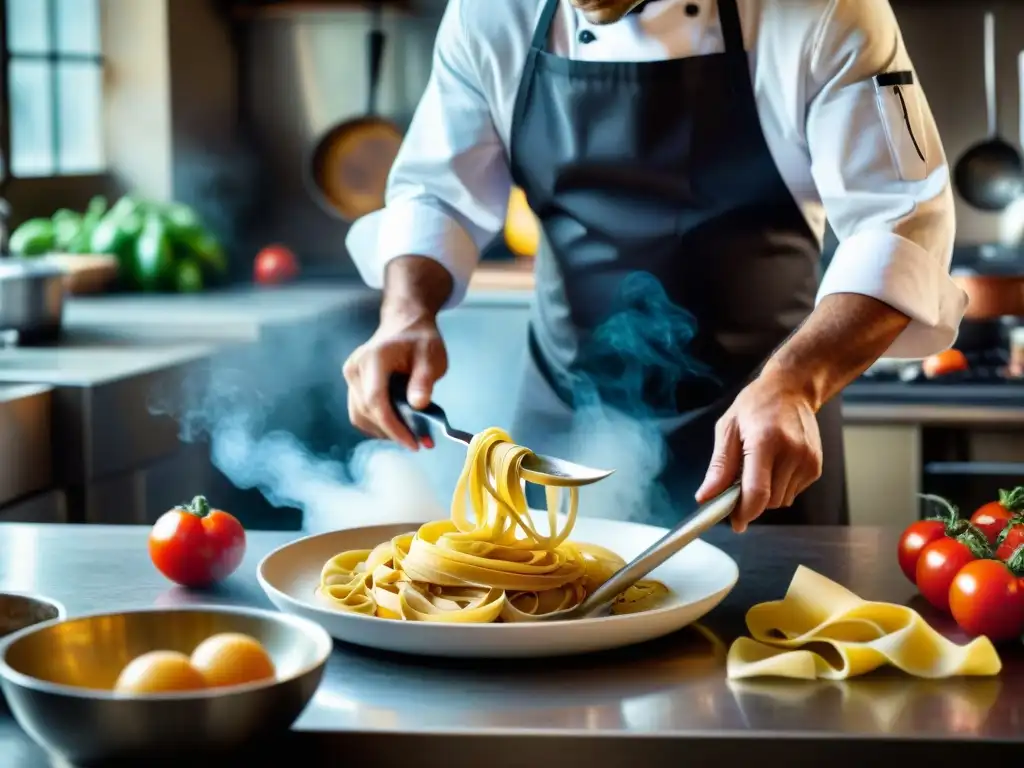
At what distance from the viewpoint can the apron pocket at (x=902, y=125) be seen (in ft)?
5.56

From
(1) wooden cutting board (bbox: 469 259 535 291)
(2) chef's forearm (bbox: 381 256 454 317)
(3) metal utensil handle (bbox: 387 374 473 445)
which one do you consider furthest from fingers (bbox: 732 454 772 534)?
(1) wooden cutting board (bbox: 469 259 535 291)

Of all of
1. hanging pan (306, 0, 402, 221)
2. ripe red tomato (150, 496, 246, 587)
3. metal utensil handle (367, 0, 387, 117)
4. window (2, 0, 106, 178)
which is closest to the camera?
ripe red tomato (150, 496, 246, 587)

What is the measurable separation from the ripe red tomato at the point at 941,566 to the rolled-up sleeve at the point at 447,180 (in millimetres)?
877

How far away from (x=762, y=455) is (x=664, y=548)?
147 millimetres

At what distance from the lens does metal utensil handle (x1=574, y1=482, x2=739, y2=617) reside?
1.22 meters

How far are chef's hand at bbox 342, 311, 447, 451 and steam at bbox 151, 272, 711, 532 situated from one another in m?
0.11

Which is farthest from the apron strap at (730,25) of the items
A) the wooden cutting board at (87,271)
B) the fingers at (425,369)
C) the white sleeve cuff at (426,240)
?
the wooden cutting board at (87,271)

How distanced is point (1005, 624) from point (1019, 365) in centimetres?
207

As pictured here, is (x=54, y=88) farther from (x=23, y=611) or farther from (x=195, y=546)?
(x=23, y=611)

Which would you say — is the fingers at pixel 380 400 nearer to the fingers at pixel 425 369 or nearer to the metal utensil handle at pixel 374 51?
the fingers at pixel 425 369

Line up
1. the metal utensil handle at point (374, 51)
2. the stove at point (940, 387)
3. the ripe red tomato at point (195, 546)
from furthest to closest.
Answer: the metal utensil handle at point (374, 51), the stove at point (940, 387), the ripe red tomato at point (195, 546)

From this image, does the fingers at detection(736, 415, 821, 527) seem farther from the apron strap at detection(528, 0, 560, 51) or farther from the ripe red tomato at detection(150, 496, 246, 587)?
the apron strap at detection(528, 0, 560, 51)

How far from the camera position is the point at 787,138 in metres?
1.87

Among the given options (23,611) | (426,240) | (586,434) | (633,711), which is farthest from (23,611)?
(586,434)
